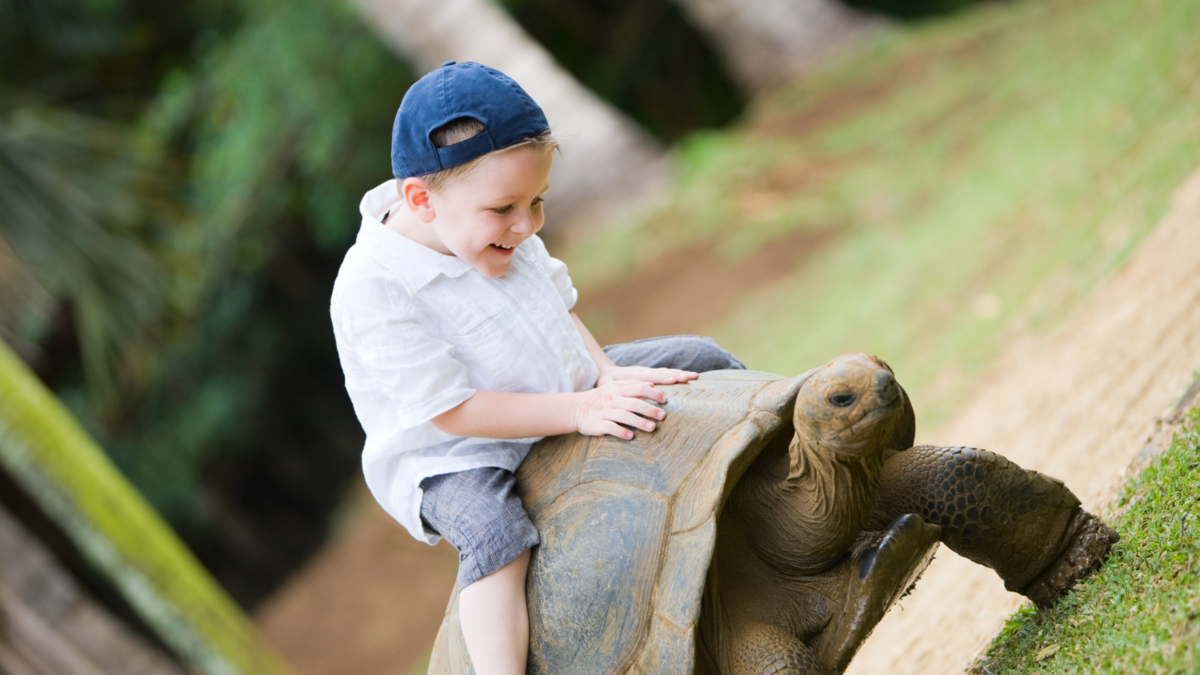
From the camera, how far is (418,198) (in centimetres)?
215

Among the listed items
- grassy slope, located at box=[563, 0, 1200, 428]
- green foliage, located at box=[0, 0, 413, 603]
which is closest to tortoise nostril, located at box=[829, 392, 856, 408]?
grassy slope, located at box=[563, 0, 1200, 428]

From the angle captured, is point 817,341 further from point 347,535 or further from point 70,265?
point 70,265

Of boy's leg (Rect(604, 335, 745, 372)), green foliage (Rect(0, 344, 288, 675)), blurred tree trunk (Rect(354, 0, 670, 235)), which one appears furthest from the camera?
blurred tree trunk (Rect(354, 0, 670, 235))

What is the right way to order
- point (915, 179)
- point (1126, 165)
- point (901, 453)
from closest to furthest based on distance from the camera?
1. point (901, 453)
2. point (1126, 165)
3. point (915, 179)

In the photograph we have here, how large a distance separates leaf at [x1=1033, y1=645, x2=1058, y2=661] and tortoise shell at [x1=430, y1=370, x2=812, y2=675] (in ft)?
2.48

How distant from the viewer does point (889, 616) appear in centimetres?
389

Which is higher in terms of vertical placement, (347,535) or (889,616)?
(889,616)

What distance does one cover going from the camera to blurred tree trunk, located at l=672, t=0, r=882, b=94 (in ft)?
33.4

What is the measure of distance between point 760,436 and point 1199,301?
2031mm

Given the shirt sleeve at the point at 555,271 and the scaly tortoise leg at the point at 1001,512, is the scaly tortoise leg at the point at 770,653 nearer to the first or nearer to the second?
the scaly tortoise leg at the point at 1001,512

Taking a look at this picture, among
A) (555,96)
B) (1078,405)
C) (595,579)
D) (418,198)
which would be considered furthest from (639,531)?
(555,96)

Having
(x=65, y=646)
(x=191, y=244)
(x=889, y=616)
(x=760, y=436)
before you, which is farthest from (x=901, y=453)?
(x=191, y=244)

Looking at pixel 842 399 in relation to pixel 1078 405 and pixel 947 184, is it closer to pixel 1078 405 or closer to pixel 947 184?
pixel 1078 405

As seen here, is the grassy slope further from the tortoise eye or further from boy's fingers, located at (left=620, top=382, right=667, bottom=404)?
the tortoise eye
